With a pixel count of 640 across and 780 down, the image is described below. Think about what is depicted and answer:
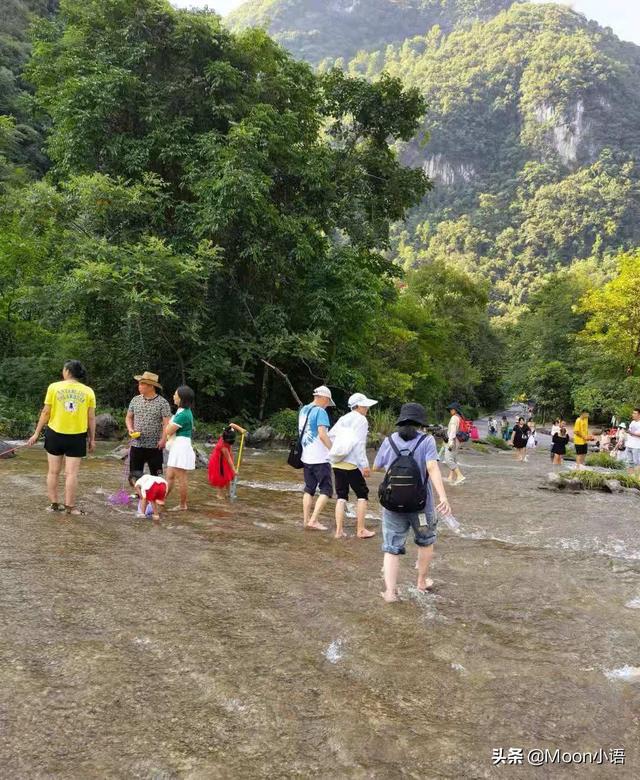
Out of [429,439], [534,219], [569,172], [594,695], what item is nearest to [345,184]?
[429,439]

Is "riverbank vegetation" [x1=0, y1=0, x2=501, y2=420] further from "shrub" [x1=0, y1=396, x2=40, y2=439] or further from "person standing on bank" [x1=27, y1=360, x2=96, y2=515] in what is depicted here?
"person standing on bank" [x1=27, y1=360, x2=96, y2=515]

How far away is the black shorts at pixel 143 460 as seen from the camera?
7531 mm

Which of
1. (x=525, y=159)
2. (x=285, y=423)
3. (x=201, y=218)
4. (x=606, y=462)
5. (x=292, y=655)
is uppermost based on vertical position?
(x=525, y=159)

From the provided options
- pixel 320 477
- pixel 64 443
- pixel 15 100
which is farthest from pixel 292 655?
pixel 15 100

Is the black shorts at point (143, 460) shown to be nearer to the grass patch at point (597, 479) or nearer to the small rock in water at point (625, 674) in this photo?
the small rock in water at point (625, 674)

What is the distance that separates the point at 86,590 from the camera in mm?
4660

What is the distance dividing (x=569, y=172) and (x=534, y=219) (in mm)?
32783

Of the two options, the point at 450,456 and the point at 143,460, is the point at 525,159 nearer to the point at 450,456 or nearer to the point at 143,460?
the point at 450,456

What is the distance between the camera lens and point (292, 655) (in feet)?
12.5

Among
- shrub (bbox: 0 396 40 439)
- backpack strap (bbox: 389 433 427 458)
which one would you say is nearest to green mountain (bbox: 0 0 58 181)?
shrub (bbox: 0 396 40 439)

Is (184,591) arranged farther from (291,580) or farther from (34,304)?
(34,304)

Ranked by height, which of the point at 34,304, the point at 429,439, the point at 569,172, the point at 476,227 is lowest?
the point at 429,439

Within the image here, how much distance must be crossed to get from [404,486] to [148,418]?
12.8 feet

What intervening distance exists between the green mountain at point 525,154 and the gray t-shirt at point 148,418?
100 meters
